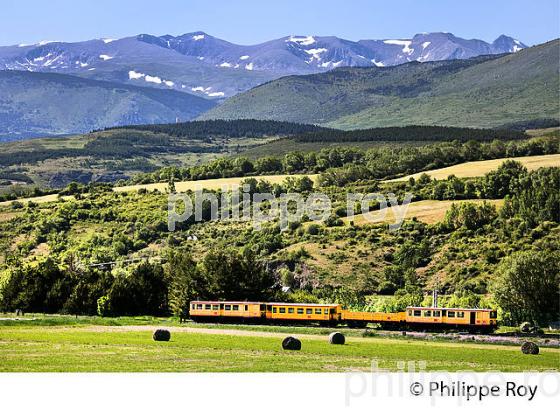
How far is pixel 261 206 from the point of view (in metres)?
85.8

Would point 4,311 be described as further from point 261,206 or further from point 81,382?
point 261,206

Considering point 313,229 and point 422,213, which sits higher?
point 422,213

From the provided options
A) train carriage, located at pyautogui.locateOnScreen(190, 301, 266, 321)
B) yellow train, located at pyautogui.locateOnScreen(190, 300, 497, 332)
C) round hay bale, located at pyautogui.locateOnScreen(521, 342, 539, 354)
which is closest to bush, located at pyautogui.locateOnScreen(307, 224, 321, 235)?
yellow train, located at pyautogui.locateOnScreen(190, 300, 497, 332)

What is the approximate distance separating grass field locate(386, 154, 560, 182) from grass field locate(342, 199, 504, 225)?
1007 centimetres

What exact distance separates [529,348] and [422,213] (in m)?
45.4

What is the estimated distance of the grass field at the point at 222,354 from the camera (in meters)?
27.2

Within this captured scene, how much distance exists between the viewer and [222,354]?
2923 cm

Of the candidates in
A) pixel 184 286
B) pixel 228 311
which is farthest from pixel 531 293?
pixel 184 286

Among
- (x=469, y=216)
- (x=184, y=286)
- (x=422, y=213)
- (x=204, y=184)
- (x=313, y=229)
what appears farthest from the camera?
(x=204, y=184)

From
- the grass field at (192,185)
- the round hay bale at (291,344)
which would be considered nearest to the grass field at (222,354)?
the round hay bale at (291,344)

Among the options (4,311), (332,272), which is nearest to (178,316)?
(4,311)

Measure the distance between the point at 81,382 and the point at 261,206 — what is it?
199 feet

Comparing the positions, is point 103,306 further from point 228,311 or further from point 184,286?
point 228,311

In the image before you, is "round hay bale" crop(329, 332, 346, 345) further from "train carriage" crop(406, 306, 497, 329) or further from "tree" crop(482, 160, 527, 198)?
"tree" crop(482, 160, 527, 198)
